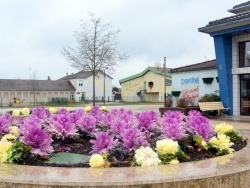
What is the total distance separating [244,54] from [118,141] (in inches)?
532

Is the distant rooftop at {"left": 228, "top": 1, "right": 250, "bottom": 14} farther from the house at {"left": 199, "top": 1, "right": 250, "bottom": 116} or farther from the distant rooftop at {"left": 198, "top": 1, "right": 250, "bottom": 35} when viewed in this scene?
the distant rooftop at {"left": 198, "top": 1, "right": 250, "bottom": 35}

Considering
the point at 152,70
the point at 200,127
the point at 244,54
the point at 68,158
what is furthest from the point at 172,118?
the point at 152,70

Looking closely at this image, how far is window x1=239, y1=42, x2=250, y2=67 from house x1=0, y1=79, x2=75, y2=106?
148 ft

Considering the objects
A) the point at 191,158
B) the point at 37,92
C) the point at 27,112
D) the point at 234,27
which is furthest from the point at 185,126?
the point at 37,92

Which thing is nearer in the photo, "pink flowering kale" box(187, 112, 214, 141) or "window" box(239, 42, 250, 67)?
"pink flowering kale" box(187, 112, 214, 141)

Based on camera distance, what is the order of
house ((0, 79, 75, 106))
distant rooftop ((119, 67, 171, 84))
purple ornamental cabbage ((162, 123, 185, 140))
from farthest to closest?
house ((0, 79, 75, 106)) → distant rooftop ((119, 67, 171, 84)) → purple ornamental cabbage ((162, 123, 185, 140))

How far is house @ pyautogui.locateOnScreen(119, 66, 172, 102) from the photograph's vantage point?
5216 centimetres

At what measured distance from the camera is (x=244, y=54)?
16.1 meters

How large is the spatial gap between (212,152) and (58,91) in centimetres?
5996

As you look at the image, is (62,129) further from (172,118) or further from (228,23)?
(228,23)

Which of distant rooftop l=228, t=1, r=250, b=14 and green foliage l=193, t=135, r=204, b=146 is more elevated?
distant rooftop l=228, t=1, r=250, b=14

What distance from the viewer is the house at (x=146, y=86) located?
52156mm

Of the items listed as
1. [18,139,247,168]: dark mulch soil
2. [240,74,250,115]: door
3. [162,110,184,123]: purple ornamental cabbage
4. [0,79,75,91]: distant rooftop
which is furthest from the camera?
[0,79,75,91]: distant rooftop

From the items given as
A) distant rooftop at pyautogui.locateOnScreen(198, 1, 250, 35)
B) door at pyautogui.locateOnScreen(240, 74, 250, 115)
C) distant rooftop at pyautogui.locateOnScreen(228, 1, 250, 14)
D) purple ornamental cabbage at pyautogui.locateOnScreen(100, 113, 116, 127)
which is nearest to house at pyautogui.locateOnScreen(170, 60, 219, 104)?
door at pyautogui.locateOnScreen(240, 74, 250, 115)
